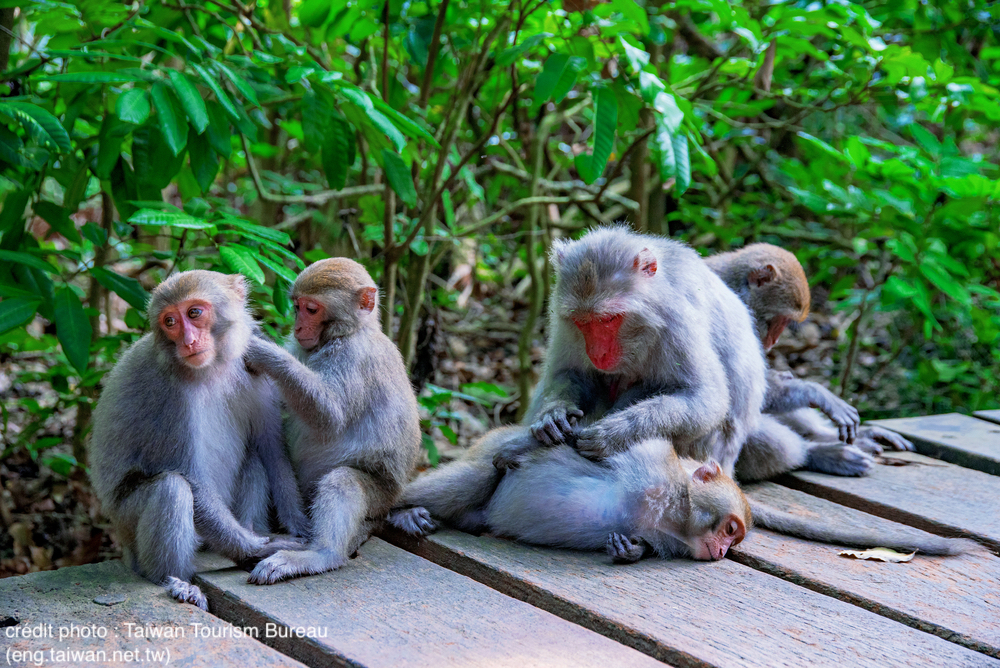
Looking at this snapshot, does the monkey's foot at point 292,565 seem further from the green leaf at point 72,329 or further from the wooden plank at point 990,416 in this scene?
the wooden plank at point 990,416

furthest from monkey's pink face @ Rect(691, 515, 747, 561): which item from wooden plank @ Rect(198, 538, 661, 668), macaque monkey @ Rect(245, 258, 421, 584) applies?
macaque monkey @ Rect(245, 258, 421, 584)

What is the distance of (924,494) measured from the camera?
3705 millimetres

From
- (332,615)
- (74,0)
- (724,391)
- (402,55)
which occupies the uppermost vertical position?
(402,55)

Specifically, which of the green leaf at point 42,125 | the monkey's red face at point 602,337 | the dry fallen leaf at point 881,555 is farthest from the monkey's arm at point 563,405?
the green leaf at point 42,125

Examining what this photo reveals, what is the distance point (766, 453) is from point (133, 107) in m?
2.81

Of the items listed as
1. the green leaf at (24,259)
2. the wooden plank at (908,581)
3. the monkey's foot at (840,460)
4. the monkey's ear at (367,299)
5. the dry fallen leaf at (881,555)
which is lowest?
the wooden plank at (908,581)

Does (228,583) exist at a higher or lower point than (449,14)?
lower

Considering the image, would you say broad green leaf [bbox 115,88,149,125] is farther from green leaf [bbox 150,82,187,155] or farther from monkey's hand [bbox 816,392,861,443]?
monkey's hand [bbox 816,392,861,443]

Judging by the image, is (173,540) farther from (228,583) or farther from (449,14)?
(449,14)

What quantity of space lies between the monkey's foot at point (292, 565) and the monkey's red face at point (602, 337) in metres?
1.15

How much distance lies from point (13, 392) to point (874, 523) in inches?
217

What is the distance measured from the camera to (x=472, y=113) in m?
6.01

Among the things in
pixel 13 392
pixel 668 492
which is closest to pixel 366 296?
pixel 668 492

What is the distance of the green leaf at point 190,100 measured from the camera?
297 centimetres
